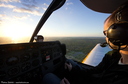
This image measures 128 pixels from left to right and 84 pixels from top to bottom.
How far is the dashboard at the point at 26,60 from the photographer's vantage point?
83 cm

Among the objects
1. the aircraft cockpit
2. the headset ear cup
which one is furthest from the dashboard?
the headset ear cup

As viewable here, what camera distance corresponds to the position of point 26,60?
3.39ft

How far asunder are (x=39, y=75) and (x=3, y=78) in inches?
20.6

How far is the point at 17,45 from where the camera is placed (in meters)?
0.93

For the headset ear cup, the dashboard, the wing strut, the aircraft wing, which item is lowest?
the aircraft wing

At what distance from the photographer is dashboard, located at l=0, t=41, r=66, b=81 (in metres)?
0.83

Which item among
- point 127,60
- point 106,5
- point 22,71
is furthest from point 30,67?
point 106,5

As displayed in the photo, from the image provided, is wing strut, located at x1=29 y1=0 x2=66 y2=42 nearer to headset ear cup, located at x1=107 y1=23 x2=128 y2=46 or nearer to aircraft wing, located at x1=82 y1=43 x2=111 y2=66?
headset ear cup, located at x1=107 y1=23 x2=128 y2=46

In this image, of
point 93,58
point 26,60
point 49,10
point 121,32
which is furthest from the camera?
point 93,58

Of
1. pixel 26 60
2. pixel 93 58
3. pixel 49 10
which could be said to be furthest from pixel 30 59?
pixel 93 58

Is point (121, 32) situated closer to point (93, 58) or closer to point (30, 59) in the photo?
point (30, 59)

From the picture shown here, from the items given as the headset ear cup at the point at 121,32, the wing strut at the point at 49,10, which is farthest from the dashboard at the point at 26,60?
the headset ear cup at the point at 121,32

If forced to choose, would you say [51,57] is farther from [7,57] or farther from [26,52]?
[7,57]

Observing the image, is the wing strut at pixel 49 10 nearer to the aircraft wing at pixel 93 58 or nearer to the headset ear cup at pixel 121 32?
the headset ear cup at pixel 121 32
